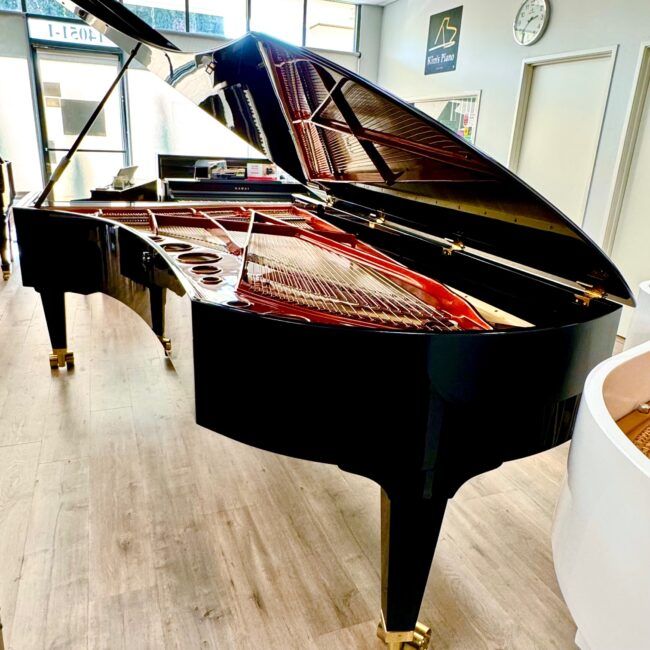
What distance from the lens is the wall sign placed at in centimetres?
641

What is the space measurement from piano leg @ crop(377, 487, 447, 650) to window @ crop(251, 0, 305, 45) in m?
7.13

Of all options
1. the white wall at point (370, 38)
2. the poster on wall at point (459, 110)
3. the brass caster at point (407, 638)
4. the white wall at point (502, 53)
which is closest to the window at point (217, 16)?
the white wall at point (370, 38)

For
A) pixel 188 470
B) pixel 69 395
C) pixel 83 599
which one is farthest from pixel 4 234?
pixel 83 599

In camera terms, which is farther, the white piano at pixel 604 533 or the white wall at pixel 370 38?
the white wall at pixel 370 38

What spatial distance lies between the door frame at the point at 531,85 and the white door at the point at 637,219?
11.2 inches

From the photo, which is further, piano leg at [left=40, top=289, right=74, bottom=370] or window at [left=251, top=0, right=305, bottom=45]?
window at [left=251, top=0, right=305, bottom=45]

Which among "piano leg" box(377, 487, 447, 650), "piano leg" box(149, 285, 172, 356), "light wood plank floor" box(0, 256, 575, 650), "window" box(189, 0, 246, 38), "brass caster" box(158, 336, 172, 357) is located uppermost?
"window" box(189, 0, 246, 38)

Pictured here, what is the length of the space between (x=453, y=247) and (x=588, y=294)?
23.5 inches

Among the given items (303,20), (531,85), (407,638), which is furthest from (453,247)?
(303,20)

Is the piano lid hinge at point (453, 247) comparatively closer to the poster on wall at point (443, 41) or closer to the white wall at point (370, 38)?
the poster on wall at point (443, 41)

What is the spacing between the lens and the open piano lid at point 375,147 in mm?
1356

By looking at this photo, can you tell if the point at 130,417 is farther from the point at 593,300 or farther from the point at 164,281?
the point at 593,300

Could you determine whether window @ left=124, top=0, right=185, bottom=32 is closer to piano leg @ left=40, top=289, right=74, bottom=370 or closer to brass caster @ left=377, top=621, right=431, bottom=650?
piano leg @ left=40, top=289, right=74, bottom=370

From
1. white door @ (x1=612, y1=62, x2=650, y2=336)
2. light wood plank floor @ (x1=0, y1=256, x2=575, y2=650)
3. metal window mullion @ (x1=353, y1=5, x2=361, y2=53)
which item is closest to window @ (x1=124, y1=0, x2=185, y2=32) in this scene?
metal window mullion @ (x1=353, y1=5, x2=361, y2=53)
